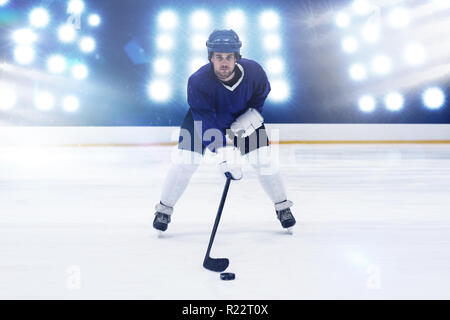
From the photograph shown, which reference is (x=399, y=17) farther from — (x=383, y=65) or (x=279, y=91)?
(x=279, y=91)

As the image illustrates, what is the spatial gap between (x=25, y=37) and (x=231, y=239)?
18.2 ft

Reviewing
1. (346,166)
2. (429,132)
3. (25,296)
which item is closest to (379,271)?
(25,296)

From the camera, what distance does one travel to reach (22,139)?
6273 millimetres

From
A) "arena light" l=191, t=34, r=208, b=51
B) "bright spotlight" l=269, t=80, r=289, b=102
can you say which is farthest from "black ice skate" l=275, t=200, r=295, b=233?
"arena light" l=191, t=34, r=208, b=51


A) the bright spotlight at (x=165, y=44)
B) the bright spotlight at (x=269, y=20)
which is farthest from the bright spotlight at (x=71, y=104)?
the bright spotlight at (x=269, y=20)

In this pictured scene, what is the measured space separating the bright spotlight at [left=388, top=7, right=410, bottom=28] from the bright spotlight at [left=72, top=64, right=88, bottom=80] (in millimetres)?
3867

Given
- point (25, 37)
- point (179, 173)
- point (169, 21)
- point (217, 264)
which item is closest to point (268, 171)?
point (179, 173)

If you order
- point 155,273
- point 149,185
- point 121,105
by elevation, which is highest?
point 121,105

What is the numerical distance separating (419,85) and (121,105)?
3791 mm

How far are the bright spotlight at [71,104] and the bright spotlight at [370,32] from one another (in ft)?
12.1

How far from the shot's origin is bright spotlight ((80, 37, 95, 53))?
658 cm

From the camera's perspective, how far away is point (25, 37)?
21.1 feet

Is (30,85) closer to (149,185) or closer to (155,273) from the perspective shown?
(149,185)

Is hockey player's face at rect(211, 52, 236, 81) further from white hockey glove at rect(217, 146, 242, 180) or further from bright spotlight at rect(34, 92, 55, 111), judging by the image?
bright spotlight at rect(34, 92, 55, 111)
